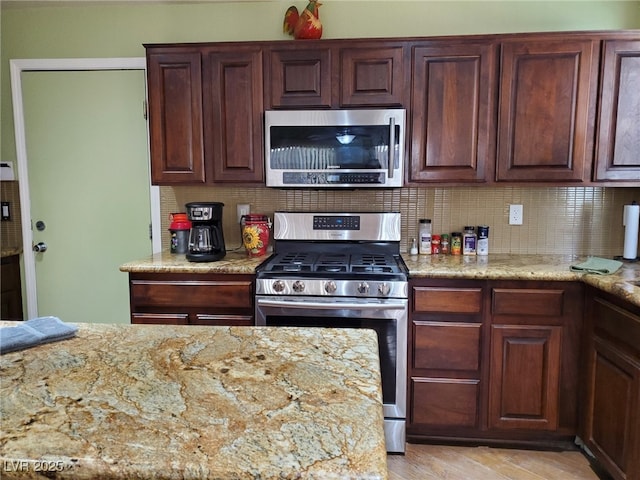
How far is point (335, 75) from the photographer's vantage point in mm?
2277

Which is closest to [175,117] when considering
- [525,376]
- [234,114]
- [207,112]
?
[207,112]

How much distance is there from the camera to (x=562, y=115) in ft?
7.13

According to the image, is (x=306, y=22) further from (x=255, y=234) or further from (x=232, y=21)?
(x=255, y=234)

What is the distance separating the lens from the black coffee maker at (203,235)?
2.29 metres

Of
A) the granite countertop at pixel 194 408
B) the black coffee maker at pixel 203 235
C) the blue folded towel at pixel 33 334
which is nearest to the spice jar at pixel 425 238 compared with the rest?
the black coffee maker at pixel 203 235

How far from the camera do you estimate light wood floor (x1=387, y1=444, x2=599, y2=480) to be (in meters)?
1.93

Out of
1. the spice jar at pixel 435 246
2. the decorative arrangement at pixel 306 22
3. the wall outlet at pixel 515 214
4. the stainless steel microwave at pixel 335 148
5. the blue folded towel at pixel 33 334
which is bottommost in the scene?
the blue folded towel at pixel 33 334

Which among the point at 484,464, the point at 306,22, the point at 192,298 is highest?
the point at 306,22

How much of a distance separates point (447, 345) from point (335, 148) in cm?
118

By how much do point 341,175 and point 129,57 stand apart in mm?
1645

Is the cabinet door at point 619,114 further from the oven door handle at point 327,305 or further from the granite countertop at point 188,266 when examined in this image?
the granite countertop at point 188,266

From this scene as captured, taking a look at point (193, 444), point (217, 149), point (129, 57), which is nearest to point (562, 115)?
point (217, 149)

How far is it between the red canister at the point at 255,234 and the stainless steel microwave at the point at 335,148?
300 mm

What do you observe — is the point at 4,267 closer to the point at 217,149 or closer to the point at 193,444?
the point at 217,149
